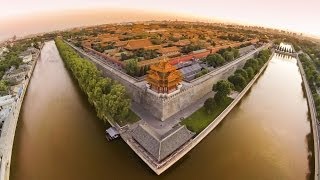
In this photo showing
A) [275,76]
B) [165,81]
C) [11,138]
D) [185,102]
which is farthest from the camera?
[275,76]

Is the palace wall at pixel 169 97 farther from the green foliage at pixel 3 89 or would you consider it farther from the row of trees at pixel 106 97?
the green foliage at pixel 3 89

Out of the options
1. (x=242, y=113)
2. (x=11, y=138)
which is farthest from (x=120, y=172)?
(x=242, y=113)

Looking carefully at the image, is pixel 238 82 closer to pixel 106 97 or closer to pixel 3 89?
pixel 106 97

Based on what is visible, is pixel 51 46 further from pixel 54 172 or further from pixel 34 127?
pixel 54 172

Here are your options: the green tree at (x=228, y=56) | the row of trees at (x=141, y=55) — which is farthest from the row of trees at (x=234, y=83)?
the row of trees at (x=141, y=55)

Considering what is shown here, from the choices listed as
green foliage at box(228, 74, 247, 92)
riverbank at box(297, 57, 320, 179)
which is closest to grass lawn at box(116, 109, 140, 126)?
green foliage at box(228, 74, 247, 92)

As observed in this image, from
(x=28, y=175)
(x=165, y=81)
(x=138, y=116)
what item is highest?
(x=165, y=81)

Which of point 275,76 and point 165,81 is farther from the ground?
point 165,81

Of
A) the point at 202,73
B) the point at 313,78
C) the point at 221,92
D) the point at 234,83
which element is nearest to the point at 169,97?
the point at 221,92
